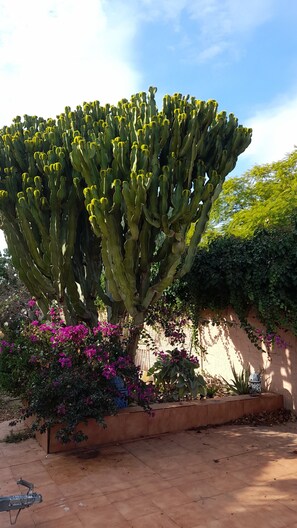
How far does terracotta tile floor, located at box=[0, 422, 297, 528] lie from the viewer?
10.9 ft

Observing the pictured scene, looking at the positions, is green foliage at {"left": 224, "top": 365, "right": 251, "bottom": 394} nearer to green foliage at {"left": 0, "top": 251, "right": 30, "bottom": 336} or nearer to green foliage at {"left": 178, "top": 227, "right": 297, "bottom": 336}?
green foliage at {"left": 178, "top": 227, "right": 297, "bottom": 336}

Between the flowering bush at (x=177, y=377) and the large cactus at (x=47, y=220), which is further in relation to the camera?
the flowering bush at (x=177, y=377)

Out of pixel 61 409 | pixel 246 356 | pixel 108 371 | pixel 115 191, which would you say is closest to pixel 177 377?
pixel 246 356

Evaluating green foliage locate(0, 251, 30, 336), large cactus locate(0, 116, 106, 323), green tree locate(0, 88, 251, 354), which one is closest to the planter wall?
green tree locate(0, 88, 251, 354)

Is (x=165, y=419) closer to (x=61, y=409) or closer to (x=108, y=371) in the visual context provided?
(x=108, y=371)

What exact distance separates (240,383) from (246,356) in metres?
0.68

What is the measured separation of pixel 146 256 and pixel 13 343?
241 centimetres

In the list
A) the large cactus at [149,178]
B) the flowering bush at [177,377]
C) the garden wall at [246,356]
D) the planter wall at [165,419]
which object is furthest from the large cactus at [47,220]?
the garden wall at [246,356]

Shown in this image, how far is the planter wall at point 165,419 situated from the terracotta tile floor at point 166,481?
0.15m

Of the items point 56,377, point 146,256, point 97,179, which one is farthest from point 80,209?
point 56,377

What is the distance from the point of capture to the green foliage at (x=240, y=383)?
691cm

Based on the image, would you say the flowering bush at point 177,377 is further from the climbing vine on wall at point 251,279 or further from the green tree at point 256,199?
the green tree at point 256,199

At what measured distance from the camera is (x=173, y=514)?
337cm

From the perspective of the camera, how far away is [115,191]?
527cm
